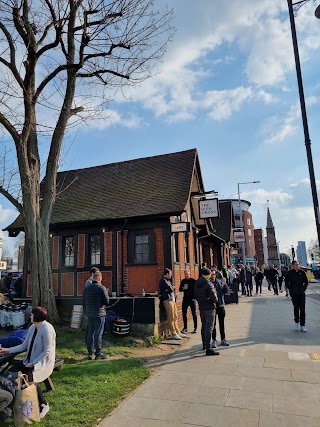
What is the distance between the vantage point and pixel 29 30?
9.46 meters

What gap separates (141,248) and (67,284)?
350 cm

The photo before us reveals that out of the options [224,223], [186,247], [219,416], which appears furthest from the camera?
[224,223]

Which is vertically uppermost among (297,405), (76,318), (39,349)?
(39,349)

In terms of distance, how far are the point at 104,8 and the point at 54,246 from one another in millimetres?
8926

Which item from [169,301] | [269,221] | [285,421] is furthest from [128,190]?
[269,221]

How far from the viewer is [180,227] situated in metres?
11.8

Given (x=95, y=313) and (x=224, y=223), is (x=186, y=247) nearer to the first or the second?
(x=95, y=313)

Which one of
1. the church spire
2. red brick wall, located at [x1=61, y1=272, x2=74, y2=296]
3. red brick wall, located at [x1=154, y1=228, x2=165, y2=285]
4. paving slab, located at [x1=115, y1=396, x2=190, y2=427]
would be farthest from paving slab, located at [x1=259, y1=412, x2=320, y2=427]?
the church spire

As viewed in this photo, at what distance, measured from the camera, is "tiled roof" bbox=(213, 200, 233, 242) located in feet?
87.6

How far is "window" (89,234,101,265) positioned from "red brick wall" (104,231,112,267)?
0.54 meters

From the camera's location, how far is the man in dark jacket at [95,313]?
23.6 feet

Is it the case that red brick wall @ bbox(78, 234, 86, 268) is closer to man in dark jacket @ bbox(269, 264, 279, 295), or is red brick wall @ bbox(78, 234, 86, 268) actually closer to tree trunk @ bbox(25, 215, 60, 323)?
tree trunk @ bbox(25, 215, 60, 323)

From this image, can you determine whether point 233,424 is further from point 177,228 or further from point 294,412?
point 177,228

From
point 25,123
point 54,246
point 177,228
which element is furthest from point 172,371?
point 54,246
